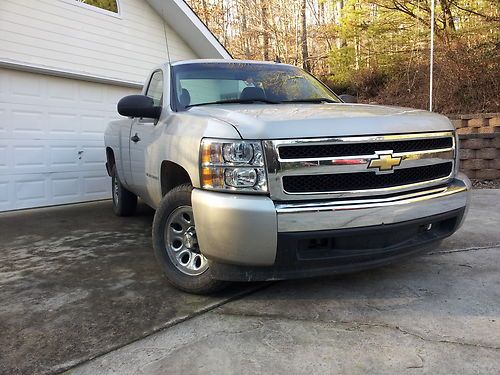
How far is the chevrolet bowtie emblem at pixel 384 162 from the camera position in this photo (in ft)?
9.72

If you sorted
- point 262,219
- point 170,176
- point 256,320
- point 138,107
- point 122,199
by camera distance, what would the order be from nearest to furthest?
point 262,219, point 256,320, point 170,176, point 138,107, point 122,199

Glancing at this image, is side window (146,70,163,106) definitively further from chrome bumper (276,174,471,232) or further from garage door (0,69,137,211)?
garage door (0,69,137,211)

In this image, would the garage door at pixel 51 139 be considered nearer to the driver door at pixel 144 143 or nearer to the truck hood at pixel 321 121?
the driver door at pixel 144 143

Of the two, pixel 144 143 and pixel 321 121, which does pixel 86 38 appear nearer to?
pixel 144 143

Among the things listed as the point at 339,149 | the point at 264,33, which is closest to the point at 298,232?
the point at 339,149

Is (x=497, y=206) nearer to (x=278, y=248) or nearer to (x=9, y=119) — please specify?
(x=278, y=248)

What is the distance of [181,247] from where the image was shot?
3512mm

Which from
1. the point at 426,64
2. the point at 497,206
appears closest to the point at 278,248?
the point at 497,206

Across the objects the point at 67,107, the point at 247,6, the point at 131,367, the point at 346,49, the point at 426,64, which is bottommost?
the point at 131,367

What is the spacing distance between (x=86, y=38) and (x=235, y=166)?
6.93 meters

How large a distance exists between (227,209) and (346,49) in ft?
58.4

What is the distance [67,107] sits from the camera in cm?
823

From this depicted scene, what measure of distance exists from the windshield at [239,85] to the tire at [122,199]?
2.53m

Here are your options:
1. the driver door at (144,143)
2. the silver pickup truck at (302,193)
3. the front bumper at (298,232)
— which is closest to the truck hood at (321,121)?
the silver pickup truck at (302,193)
